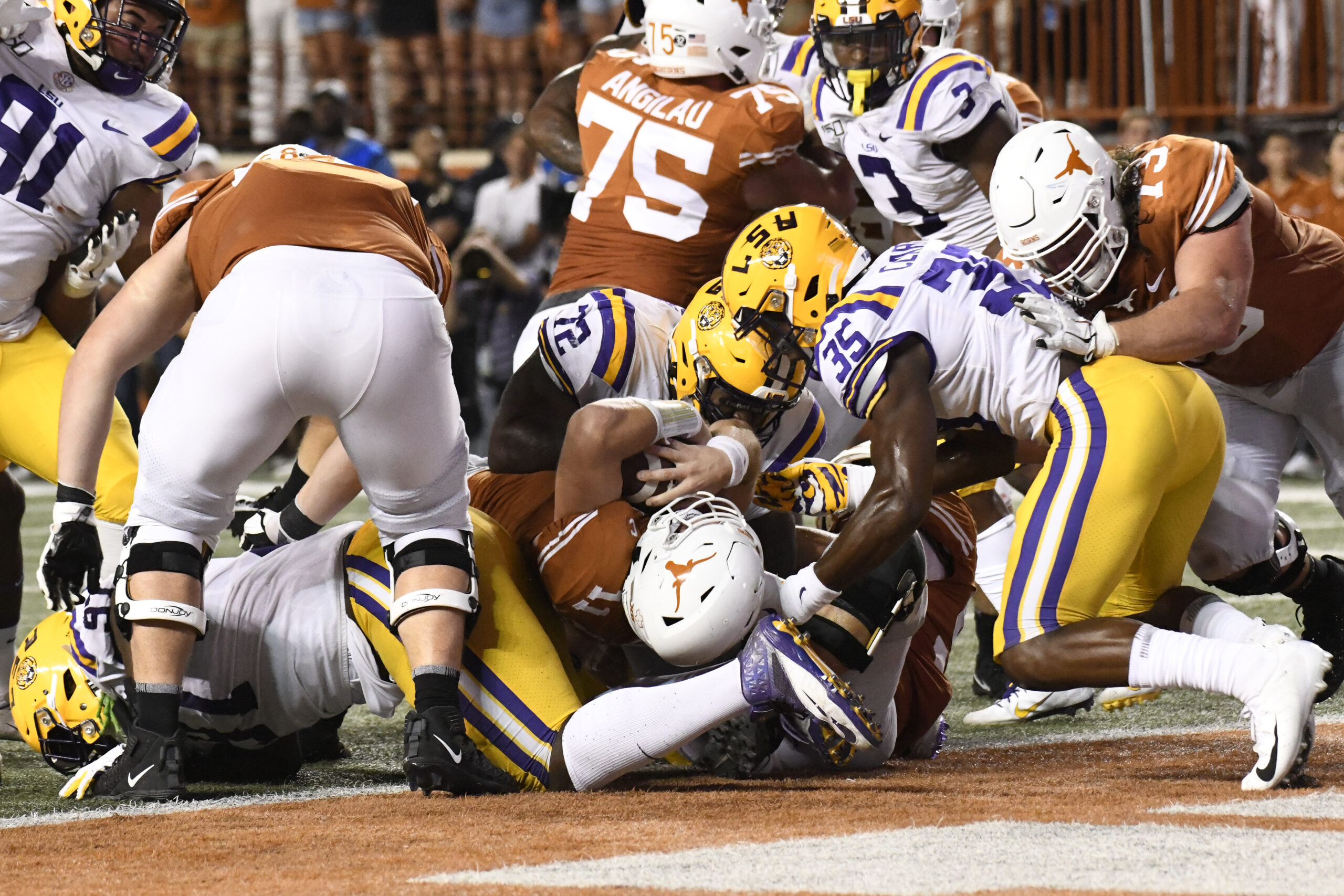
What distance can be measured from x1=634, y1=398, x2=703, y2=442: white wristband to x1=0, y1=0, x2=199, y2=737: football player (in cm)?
150

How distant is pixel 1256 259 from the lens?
4.21 m

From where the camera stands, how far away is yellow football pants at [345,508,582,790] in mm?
3488

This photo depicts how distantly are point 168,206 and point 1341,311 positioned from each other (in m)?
2.73

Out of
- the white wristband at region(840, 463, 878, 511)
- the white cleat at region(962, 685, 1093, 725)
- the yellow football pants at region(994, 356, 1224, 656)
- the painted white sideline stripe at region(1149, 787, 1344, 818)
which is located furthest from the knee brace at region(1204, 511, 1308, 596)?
the painted white sideline stripe at region(1149, 787, 1344, 818)

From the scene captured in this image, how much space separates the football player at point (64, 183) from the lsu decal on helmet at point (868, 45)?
182 centimetres

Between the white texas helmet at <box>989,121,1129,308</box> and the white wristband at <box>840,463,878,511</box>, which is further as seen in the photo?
the white wristband at <box>840,463,878,511</box>

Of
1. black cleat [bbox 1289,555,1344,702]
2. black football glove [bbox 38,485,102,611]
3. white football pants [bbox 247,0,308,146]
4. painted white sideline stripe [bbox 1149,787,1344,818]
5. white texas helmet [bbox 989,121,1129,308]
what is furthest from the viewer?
white football pants [bbox 247,0,308,146]

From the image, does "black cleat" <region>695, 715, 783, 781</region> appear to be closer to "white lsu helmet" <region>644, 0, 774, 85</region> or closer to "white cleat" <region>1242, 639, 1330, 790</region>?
"white cleat" <region>1242, 639, 1330, 790</region>

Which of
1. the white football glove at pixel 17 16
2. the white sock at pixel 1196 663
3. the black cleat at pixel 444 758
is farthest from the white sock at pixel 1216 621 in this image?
the white football glove at pixel 17 16

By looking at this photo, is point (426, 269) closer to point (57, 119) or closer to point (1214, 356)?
point (57, 119)

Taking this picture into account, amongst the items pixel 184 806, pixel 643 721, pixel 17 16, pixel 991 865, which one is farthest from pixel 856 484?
pixel 17 16

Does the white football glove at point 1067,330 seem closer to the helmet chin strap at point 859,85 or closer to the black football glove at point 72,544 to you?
the helmet chin strap at point 859,85

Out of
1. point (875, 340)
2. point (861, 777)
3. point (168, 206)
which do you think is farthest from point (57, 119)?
point (861, 777)

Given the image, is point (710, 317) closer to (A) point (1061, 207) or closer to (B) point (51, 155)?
(A) point (1061, 207)
